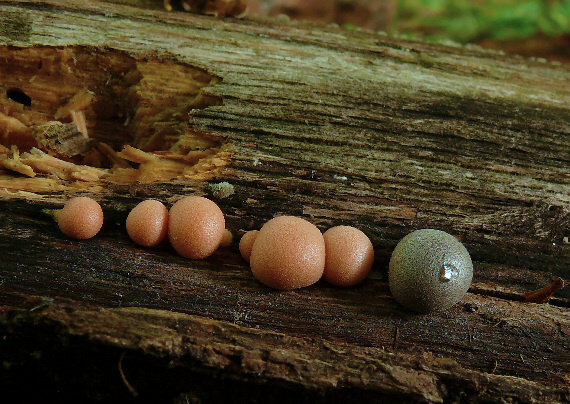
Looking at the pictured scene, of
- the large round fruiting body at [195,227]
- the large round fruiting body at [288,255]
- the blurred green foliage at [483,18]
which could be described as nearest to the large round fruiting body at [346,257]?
the large round fruiting body at [288,255]

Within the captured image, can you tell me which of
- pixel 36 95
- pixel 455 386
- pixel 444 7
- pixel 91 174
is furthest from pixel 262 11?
pixel 455 386

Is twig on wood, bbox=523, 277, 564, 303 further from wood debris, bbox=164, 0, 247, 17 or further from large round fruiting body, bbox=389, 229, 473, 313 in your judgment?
wood debris, bbox=164, 0, 247, 17

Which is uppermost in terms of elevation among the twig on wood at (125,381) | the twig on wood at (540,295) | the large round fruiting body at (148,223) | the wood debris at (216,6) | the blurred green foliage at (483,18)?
the blurred green foliage at (483,18)

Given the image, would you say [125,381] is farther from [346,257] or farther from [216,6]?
[216,6]

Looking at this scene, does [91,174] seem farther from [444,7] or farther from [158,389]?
[444,7]

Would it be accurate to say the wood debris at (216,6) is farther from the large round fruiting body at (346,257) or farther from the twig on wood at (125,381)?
the twig on wood at (125,381)

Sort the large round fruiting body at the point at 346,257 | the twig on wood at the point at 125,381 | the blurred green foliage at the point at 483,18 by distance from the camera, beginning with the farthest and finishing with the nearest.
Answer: the blurred green foliage at the point at 483,18 → the large round fruiting body at the point at 346,257 → the twig on wood at the point at 125,381
